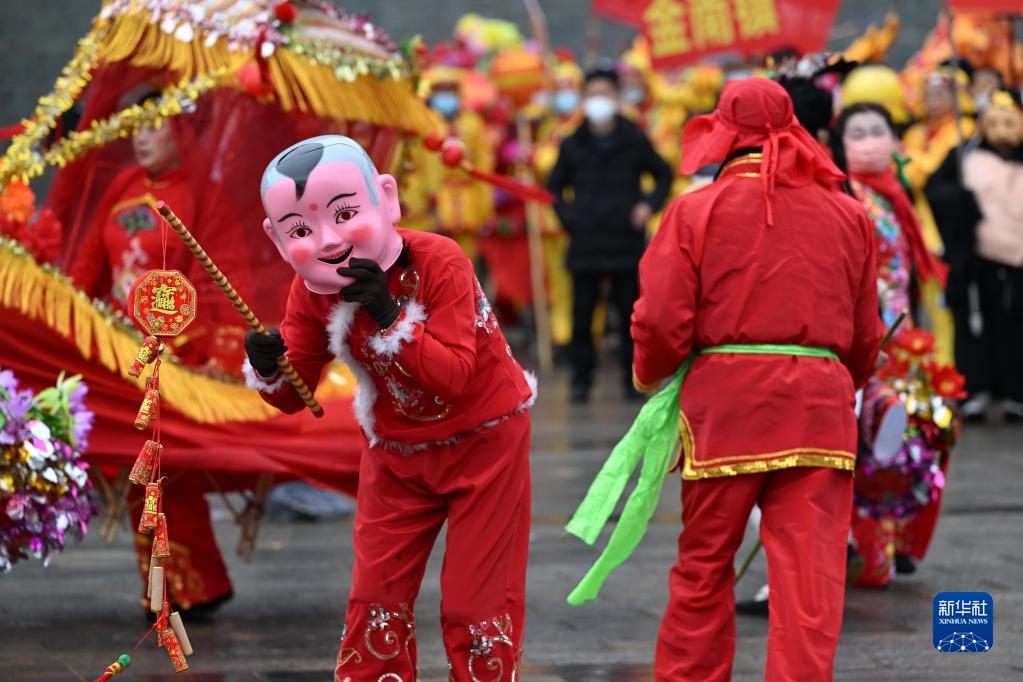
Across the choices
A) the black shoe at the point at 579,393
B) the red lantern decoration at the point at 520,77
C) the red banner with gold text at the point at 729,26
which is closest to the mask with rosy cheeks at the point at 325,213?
the red banner with gold text at the point at 729,26

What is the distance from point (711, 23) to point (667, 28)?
332mm

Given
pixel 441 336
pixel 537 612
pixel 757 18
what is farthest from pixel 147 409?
pixel 757 18

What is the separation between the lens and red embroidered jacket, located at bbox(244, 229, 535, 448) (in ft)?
15.0

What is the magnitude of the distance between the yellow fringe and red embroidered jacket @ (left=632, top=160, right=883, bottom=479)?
5.96 ft

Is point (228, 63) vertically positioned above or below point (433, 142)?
above

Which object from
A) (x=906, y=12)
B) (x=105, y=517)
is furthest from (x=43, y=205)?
(x=906, y=12)

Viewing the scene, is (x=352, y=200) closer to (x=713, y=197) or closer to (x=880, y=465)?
(x=713, y=197)

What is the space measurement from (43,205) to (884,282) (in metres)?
2.85

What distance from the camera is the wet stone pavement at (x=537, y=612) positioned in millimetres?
5734

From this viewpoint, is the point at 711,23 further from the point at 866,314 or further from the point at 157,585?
the point at 157,585

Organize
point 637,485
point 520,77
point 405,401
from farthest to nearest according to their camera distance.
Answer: point 520,77 → point 637,485 → point 405,401

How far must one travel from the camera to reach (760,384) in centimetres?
483

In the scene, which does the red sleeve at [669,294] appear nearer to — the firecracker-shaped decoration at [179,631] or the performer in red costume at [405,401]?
the performer in red costume at [405,401]

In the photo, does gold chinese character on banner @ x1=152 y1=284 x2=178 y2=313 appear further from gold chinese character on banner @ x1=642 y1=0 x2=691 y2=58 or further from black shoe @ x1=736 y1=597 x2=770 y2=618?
gold chinese character on banner @ x1=642 y1=0 x2=691 y2=58
